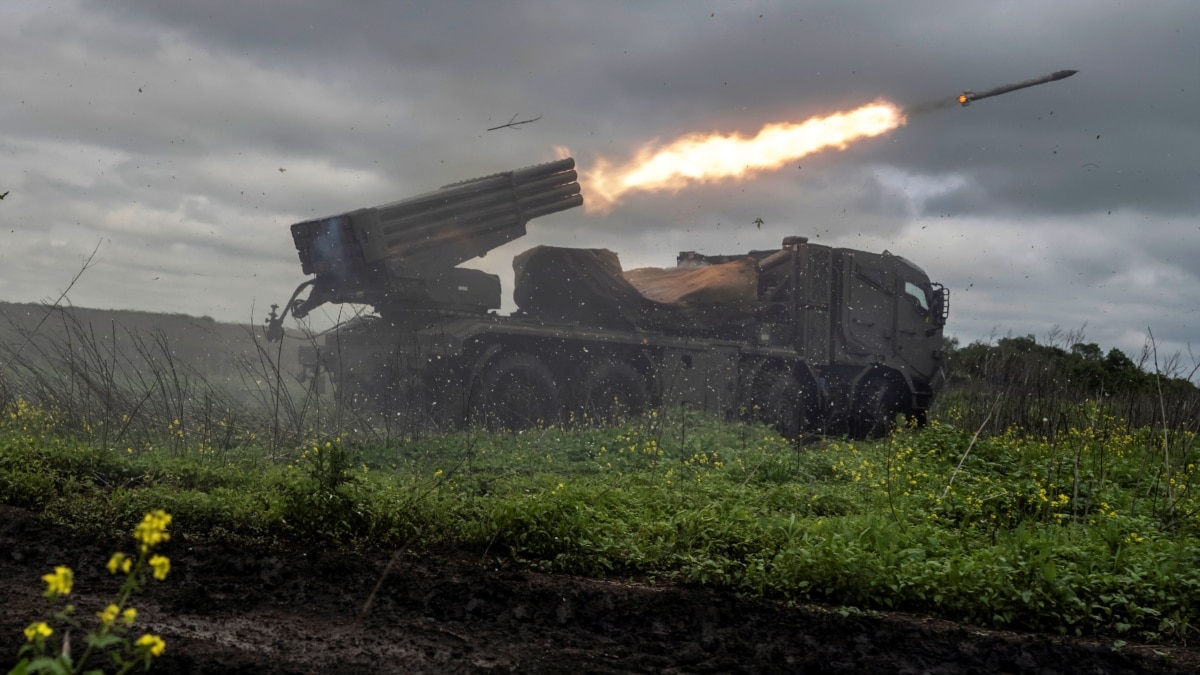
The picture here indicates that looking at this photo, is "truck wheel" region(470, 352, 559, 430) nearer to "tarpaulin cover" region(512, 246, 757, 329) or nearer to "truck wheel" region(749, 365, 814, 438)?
"tarpaulin cover" region(512, 246, 757, 329)

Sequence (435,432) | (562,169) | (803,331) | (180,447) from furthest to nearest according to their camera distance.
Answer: (803,331), (562,169), (435,432), (180,447)

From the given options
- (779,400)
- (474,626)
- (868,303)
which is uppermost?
(868,303)

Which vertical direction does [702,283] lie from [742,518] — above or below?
above

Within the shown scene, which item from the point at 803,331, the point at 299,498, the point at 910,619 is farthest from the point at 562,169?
the point at 910,619

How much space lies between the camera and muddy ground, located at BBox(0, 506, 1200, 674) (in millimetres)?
4480

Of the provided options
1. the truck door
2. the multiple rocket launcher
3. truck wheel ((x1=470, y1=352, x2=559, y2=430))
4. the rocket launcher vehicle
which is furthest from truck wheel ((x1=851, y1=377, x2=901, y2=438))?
the rocket launcher vehicle

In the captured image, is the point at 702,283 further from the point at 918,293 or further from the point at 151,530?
the point at 151,530

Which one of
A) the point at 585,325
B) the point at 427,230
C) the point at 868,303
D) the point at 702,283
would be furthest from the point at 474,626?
the point at 868,303

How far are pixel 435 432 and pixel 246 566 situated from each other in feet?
21.0

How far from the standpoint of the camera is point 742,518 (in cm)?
703

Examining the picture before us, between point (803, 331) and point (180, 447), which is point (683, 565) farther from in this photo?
point (803, 331)

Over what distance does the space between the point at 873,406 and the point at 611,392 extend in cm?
552

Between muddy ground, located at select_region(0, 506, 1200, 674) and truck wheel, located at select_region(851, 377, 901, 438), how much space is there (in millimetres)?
12117

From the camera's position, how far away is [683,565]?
629 cm
